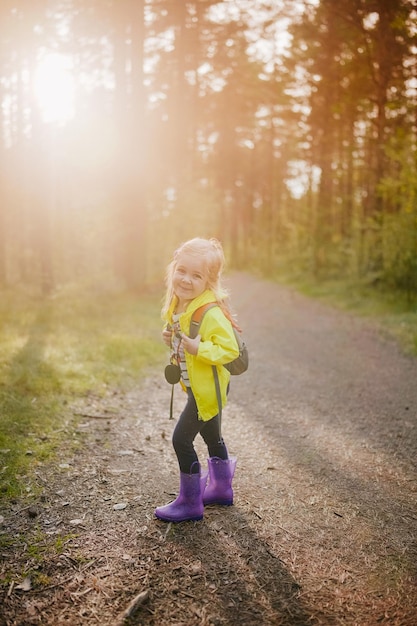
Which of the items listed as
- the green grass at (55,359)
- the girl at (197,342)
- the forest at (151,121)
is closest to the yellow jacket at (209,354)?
the girl at (197,342)

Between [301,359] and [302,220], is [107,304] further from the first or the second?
[302,220]

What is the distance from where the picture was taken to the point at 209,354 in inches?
136

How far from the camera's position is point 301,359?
29.8 feet

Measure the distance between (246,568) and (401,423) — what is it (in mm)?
3381

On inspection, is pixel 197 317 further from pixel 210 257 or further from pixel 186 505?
pixel 186 505

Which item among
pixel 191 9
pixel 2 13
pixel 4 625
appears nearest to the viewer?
pixel 4 625

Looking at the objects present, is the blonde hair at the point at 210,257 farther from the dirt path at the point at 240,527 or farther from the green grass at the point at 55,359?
the green grass at the point at 55,359

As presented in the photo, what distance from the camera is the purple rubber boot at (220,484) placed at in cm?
398

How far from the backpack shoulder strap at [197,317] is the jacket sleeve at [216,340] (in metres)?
0.03

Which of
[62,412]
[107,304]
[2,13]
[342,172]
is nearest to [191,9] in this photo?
[2,13]

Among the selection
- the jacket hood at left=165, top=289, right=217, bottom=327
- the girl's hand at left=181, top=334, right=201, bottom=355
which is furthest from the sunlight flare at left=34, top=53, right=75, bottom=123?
Answer: the girl's hand at left=181, top=334, right=201, bottom=355

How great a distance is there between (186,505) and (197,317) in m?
1.35

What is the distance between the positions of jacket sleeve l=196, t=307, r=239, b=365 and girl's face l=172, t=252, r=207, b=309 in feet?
0.64

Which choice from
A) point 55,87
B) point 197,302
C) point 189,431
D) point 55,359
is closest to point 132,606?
point 189,431
